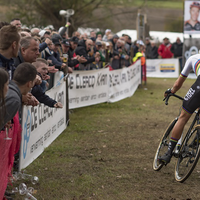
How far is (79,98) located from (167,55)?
17450mm

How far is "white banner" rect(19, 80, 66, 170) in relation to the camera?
5613mm

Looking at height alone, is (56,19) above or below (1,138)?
below

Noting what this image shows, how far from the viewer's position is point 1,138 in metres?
4.11

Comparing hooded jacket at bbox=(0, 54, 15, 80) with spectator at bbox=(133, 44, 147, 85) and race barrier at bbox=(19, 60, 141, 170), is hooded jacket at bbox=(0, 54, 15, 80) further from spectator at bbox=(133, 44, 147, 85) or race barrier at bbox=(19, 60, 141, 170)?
spectator at bbox=(133, 44, 147, 85)

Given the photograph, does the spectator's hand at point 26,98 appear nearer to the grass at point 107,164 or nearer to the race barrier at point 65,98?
the race barrier at point 65,98

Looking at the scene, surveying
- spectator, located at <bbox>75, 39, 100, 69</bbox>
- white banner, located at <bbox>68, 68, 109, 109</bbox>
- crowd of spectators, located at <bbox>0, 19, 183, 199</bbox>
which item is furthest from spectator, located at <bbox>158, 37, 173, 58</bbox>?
spectator, located at <bbox>75, 39, 100, 69</bbox>

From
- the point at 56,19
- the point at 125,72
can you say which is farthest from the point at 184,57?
the point at 56,19

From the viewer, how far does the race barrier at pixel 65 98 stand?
19.3 feet

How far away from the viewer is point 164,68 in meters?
25.8

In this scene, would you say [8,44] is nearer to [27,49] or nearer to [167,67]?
[27,49]

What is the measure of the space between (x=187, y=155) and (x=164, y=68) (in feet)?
67.3

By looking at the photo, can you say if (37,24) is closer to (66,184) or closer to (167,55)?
(167,55)

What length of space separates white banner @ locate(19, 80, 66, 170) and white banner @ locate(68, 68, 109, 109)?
7.29 feet

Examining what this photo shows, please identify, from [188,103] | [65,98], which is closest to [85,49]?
[65,98]
